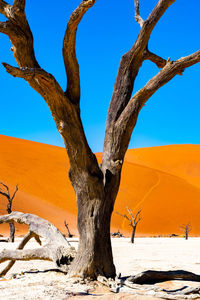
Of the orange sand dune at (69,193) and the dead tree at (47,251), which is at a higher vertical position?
the orange sand dune at (69,193)

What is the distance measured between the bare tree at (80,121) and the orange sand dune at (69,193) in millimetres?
19912

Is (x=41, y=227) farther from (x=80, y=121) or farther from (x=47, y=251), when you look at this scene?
(x=80, y=121)

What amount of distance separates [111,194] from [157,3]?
122 inches

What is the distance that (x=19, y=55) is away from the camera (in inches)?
193

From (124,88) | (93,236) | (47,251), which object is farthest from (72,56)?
(47,251)

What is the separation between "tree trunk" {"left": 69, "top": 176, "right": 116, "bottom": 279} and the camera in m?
4.94

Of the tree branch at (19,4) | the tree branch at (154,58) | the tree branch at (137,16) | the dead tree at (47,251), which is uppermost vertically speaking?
the tree branch at (137,16)

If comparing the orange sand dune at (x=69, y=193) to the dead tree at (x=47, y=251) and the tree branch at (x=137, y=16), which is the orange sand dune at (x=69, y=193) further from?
the tree branch at (x=137, y=16)

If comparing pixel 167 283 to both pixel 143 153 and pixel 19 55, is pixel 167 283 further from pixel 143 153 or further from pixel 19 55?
pixel 143 153

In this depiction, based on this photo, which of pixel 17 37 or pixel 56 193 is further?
pixel 56 193

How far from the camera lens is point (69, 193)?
36.5 m

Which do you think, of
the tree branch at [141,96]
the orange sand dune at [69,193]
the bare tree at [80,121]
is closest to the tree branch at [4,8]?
the bare tree at [80,121]

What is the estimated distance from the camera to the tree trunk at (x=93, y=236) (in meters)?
4.94

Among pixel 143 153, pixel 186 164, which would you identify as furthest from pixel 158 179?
pixel 143 153
